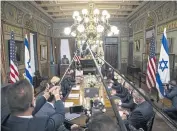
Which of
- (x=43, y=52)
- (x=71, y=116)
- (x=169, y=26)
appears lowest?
(x=71, y=116)

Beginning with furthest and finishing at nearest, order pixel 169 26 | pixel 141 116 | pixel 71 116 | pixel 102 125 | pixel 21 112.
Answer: pixel 169 26 → pixel 71 116 → pixel 141 116 → pixel 21 112 → pixel 102 125

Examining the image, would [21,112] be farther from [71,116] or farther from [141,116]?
[141,116]

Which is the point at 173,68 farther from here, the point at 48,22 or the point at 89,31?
the point at 48,22

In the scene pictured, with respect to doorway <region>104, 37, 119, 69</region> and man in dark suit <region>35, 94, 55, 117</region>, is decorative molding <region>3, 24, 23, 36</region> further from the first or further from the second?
doorway <region>104, 37, 119, 69</region>

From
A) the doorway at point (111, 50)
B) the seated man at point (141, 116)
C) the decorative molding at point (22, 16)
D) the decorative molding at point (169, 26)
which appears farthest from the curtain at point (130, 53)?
the seated man at point (141, 116)

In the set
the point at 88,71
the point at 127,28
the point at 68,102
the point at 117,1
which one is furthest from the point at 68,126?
the point at 127,28

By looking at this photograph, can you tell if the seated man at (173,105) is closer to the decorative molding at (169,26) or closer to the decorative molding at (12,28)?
the decorative molding at (169,26)

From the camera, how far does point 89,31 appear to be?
555 centimetres

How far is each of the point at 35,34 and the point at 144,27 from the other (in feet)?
18.0

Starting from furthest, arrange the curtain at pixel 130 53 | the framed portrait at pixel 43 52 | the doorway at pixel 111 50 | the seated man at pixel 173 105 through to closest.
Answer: the doorway at pixel 111 50 < the curtain at pixel 130 53 < the framed portrait at pixel 43 52 < the seated man at pixel 173 105

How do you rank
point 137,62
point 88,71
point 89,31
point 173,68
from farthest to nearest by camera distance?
point 137,62 → point 88,71 → point 173,68 → point 89,31

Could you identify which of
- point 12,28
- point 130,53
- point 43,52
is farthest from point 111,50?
point 12,28

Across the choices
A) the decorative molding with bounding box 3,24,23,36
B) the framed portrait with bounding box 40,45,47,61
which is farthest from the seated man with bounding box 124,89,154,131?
the framed portrait with bounding box 40,45,47,61

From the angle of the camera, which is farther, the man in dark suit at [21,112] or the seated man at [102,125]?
the man in dark suit at [21,112]
